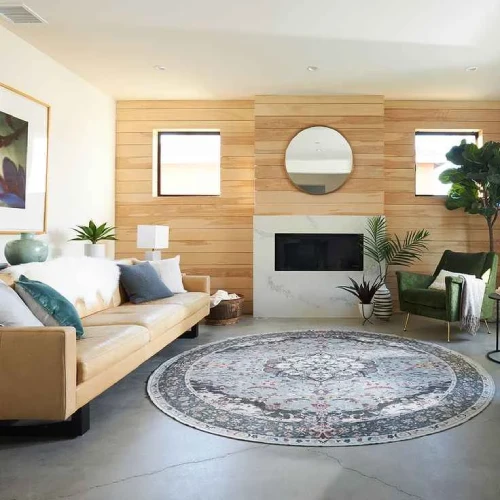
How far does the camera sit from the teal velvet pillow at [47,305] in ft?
8.29

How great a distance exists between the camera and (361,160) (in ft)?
18.4

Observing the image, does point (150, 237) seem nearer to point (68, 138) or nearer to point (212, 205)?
point (212, 205)

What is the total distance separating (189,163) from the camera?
6086 mm

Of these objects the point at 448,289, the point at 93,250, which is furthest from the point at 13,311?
the point at 448,289

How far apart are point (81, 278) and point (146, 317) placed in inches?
26.2

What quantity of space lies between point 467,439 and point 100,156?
4814mm

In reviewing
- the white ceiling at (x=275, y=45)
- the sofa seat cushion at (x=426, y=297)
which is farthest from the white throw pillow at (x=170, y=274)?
the sofa seat cushion at (x=426, y=297)

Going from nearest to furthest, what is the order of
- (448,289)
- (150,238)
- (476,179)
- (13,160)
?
(13,160)
(448,289)
(150,238)
(476,179)

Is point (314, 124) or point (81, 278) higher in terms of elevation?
point (314, 124)

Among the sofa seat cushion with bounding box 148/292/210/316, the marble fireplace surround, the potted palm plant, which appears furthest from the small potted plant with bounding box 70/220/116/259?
the potted palm plant

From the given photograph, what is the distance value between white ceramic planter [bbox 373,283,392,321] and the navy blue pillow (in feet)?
8.18

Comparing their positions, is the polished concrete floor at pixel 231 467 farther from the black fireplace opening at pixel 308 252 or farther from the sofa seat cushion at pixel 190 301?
the black fireplace opening at pixel 308 252

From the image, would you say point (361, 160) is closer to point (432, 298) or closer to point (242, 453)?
point (432, 298)

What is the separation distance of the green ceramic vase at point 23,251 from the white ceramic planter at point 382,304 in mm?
3618
